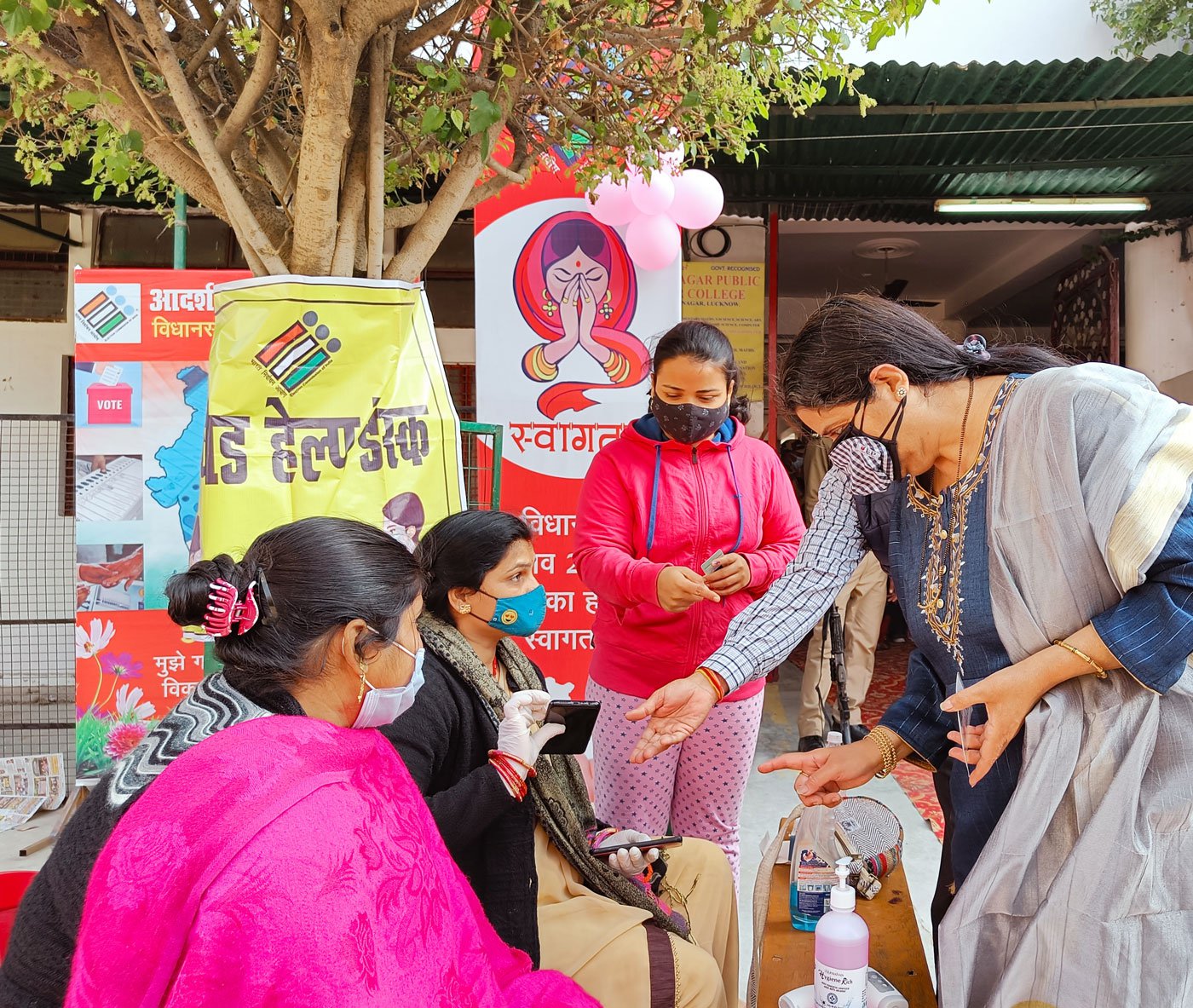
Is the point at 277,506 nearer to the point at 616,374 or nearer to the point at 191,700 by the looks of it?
the point at 191,700

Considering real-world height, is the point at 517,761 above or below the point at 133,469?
below

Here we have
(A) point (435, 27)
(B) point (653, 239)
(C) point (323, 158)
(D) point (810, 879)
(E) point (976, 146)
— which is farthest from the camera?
(E) point (976, 146)

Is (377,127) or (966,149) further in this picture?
(966,149)

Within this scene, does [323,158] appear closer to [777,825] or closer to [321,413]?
[321,413]

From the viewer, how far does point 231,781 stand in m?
1.04

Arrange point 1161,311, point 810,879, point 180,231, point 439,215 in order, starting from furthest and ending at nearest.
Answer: point 1161,311 < point 180,231 < point 439,215 < point 810,879

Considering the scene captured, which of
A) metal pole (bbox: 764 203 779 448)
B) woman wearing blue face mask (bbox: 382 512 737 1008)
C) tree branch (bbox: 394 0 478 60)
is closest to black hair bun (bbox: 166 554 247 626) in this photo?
woman wearing blue face mask (bbox: 382 512 737 1008)

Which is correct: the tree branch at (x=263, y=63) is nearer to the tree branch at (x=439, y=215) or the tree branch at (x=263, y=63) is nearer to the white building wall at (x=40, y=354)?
the tree branch at (x=439, y=215)

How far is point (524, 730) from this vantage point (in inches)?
76.2

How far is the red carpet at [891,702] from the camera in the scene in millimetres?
4262

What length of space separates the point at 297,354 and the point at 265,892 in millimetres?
1536

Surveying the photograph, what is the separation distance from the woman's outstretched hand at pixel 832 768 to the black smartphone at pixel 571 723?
416 millimetres

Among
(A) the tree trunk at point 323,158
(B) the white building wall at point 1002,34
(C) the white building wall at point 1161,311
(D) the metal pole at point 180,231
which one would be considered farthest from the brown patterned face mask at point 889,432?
(C) the white building wall at point 1161,311

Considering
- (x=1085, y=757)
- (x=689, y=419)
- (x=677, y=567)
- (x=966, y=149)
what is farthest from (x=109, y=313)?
(x=966, y=149)
